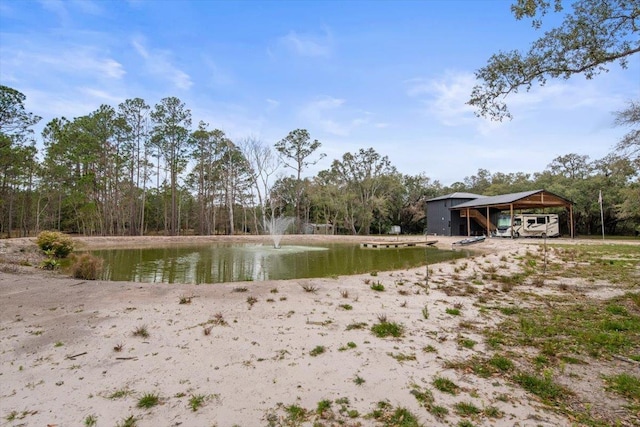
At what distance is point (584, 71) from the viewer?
5.59 m

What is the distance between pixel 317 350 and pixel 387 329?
1.09 metres

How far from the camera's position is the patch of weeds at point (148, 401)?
7.57 ft

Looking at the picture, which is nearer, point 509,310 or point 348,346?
point 348,346

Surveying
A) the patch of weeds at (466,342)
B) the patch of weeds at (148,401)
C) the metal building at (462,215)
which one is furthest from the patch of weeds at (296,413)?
the metal building at (462,215)

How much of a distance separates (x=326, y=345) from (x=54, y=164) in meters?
32.1

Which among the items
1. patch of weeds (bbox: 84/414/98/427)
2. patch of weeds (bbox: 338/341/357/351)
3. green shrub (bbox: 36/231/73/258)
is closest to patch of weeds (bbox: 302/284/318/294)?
patch of weeds (bbox: 338/341/357/351)

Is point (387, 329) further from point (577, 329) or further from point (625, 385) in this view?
point (577, 329)

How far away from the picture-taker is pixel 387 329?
3.85 metres

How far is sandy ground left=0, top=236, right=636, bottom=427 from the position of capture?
7.43 ft

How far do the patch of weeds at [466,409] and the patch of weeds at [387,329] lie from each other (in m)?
1.37

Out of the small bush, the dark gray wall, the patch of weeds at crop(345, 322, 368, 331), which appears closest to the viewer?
the patch of weeds at crop(345, 322, 368, 331)

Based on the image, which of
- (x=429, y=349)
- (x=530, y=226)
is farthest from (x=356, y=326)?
(x=530, y=226)

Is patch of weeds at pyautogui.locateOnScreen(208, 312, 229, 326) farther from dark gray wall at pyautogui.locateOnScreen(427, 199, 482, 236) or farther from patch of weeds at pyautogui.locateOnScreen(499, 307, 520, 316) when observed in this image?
dark gray wall at pyautogui.locateOnScreen(427, 199, 482, 236)

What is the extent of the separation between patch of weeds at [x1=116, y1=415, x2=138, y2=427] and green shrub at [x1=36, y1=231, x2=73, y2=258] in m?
13.5
